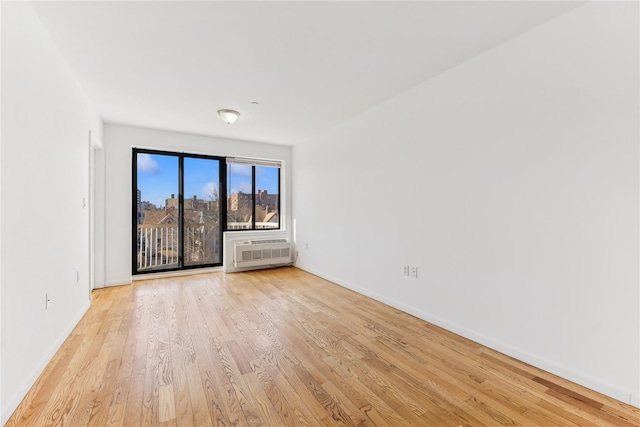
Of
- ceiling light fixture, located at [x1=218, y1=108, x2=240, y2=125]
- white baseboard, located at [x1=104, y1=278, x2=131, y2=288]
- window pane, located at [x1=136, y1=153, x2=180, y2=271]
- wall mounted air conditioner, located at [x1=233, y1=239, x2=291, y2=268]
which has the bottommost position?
white baseboard, located at [x1=104, y1=278, x2=131, y2=288]

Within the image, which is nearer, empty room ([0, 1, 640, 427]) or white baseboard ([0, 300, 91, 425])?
white baseboard ([0, 300, 91, 425])

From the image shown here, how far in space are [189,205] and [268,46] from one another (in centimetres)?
359

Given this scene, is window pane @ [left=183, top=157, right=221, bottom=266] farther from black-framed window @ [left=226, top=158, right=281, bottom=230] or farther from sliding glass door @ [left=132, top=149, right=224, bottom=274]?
black-framed window @ [left=226, top=158, right=281, bottom=230]

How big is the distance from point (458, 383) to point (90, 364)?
103 inches

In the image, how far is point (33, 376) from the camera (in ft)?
6.06

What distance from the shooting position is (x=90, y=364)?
2.09m

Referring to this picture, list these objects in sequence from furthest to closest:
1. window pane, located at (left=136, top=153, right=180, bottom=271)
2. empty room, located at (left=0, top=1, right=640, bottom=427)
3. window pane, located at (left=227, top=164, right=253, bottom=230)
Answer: window pane, located at (left=227, top=164, right=253, bottom=230) → window pane, located at (left=136, top=153, right=180, bottom=271) → empty room, located at (left=0, top=1, right=640, bottom=427)

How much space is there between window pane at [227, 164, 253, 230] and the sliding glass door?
7.5 inches

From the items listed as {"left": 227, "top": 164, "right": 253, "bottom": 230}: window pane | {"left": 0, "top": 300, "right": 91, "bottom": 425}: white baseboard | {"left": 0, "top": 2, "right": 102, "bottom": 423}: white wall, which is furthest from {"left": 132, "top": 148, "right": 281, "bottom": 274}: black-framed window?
{"left": 0, "top": 300, "right": 91, "bottom": 425}: white baseboard

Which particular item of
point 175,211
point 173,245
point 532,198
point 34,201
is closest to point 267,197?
point 175,211

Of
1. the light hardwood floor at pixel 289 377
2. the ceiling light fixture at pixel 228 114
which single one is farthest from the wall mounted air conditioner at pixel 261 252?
the ceiling light fixture at pixel 228 114

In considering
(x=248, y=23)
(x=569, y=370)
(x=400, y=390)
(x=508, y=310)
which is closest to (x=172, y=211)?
(x=248, y=23)

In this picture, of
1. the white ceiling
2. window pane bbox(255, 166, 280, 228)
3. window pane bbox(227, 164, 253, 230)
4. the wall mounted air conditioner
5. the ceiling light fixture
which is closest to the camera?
the white ceiling

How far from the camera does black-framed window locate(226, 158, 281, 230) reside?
5.44 meters
